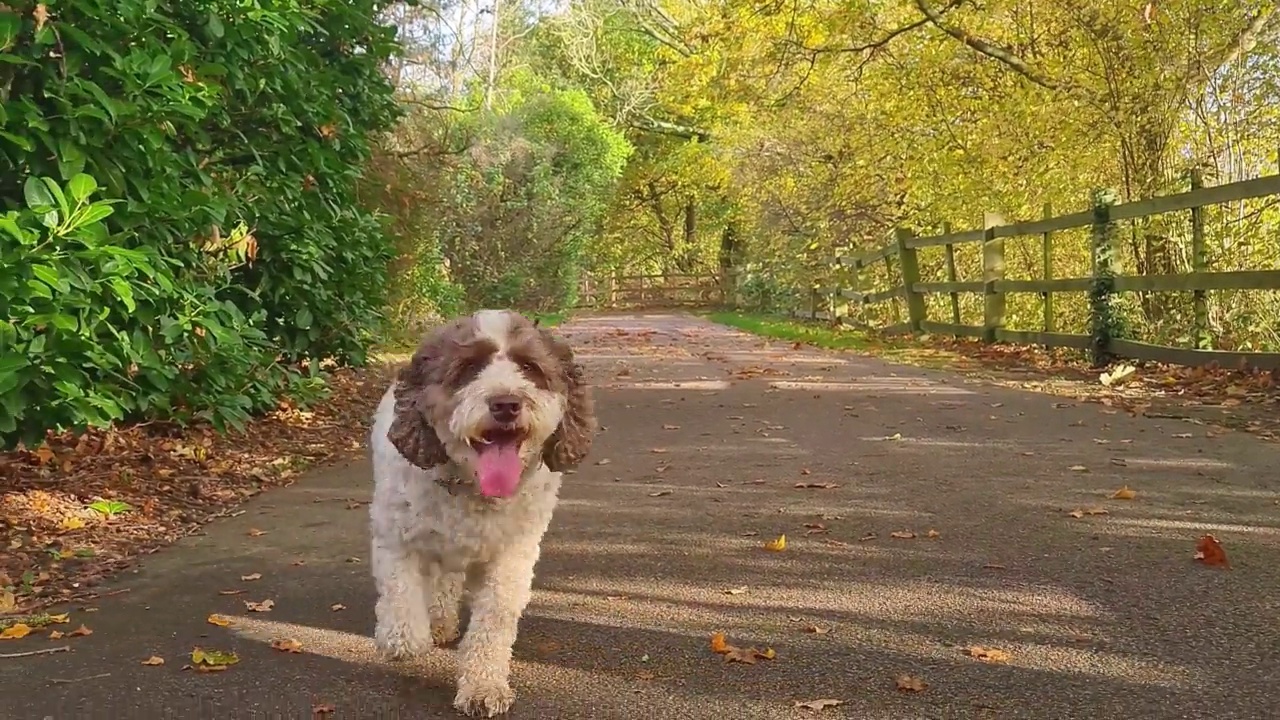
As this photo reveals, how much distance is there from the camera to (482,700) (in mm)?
3449

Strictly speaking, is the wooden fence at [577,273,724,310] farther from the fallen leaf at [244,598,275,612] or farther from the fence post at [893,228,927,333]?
the fallen leaf at [244,598,275,612]

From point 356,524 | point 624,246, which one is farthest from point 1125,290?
point 624,246

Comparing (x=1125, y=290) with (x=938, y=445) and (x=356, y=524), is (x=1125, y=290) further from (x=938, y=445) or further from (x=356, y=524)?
(x=356, y=524)

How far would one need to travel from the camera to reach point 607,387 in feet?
41.4

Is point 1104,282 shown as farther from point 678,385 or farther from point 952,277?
point 952,277

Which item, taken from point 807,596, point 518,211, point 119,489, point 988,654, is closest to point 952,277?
point 518,211

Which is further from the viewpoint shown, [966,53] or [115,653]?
[966,53]

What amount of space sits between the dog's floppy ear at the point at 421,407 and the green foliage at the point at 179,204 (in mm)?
2145

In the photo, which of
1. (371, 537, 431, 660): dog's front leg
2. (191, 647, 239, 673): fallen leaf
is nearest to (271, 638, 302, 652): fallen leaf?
(191, 647, 239, 673): fallen leaf

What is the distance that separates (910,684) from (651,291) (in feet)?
139

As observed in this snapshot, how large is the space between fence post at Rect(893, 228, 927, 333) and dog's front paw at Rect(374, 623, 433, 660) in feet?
50.7

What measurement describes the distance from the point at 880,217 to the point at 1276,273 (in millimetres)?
14279

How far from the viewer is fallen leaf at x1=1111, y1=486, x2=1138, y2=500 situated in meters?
5.90

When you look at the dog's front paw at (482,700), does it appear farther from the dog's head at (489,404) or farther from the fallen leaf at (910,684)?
the fallen leaf at (910,684)
